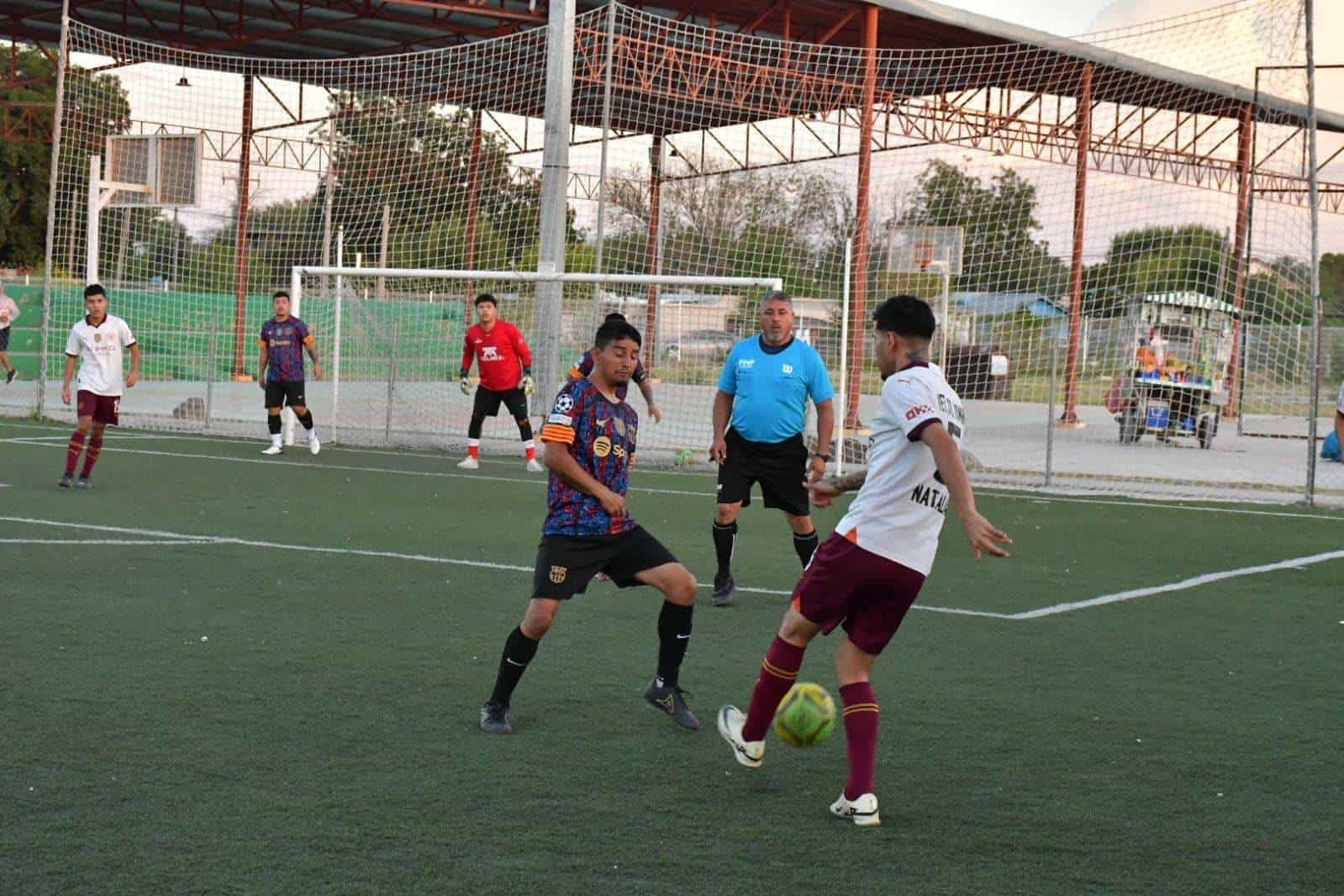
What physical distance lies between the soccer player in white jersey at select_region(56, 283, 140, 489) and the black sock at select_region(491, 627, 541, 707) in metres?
9.48

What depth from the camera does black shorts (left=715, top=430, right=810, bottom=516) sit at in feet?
32.0

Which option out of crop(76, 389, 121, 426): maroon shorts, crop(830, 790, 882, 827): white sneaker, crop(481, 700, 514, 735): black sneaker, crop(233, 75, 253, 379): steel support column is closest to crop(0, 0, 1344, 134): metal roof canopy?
crop(233, 75, 253, 379): steel support column

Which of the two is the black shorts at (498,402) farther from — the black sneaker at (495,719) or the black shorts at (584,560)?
the black sneaker at (495,719)

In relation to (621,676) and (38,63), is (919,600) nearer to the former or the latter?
(621,676)

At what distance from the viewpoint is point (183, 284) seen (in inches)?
1407

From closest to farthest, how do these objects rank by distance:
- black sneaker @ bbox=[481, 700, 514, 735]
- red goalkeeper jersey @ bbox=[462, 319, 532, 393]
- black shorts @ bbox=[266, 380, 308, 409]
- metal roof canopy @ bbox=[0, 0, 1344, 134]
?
1. black sneaker @ bbox=[481, 700, 514, 735]
2. red goalkeeper jersey @ bbox=[462, 319, 532, 393]
3. black shorts @ bbox=[266, 380, 308, 409]
4. metal roof canopy @ bbox=[0, 0, 1344, 134]

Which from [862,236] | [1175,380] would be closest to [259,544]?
[862,236]

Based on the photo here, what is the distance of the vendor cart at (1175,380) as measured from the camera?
2411cm

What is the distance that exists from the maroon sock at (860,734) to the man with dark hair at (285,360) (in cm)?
1366

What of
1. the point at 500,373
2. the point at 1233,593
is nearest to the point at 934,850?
the point at 1233,593

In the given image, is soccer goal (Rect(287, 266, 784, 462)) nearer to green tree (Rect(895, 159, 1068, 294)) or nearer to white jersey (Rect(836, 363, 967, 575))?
green tree (Rect(895, 159, 1068, 294))

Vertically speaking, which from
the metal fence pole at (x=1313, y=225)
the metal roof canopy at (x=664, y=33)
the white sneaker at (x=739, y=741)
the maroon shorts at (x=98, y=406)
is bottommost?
the white sneaker at (x=739, y=741)

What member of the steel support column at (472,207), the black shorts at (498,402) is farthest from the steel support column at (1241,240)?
the steel support column at (472,207)

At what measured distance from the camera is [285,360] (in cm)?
1830
